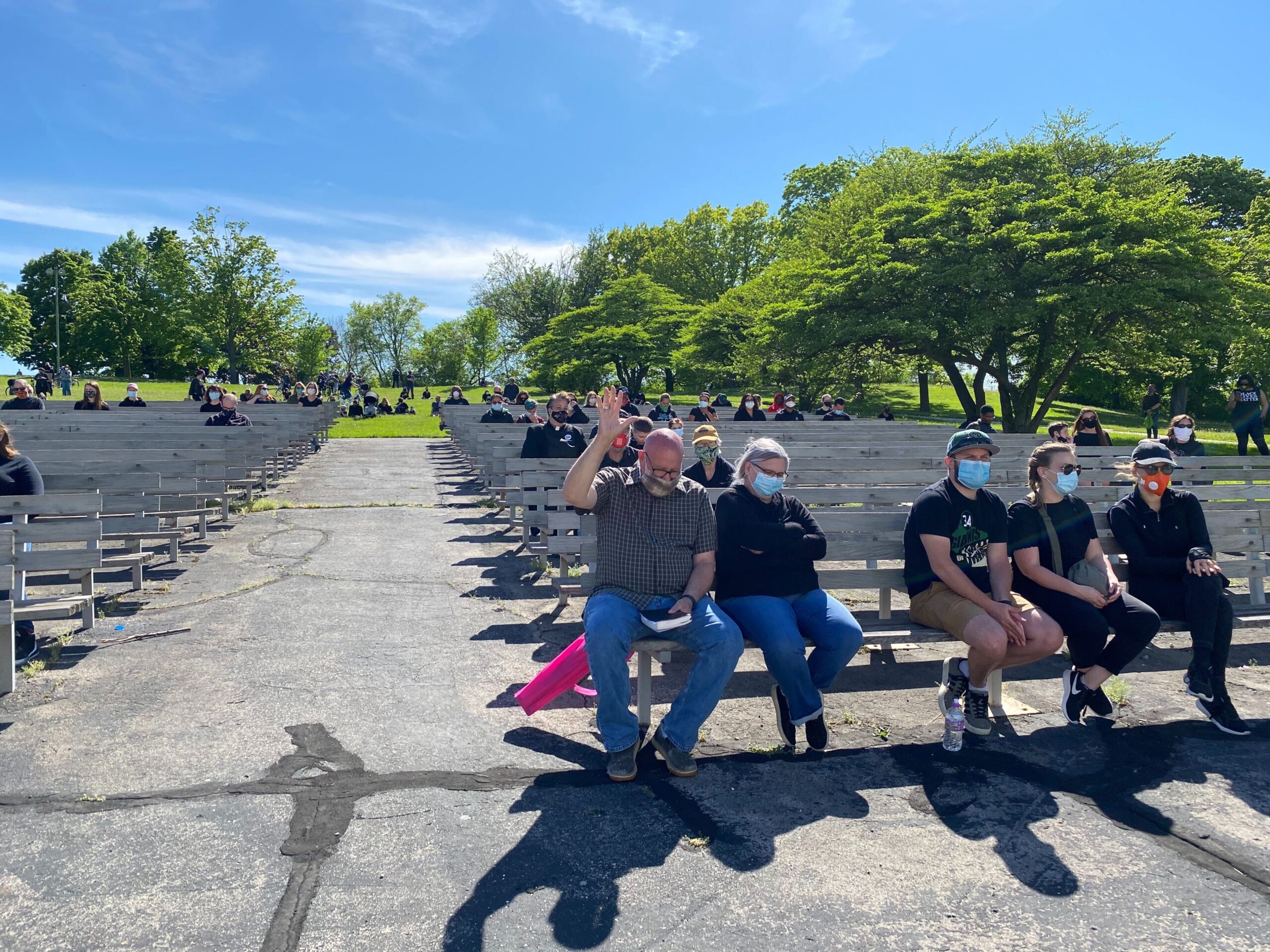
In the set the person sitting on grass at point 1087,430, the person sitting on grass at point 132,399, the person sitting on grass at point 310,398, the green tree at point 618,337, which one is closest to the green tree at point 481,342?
the green tree at point 618,337

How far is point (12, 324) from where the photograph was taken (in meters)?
59.8

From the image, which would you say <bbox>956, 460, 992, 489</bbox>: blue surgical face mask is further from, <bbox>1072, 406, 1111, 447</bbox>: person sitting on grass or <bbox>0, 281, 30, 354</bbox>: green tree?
<bbox>0, 281, 30, 354</bbox>: green tree

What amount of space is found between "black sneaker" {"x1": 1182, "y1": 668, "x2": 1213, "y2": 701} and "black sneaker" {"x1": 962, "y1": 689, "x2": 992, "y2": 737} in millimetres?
1209

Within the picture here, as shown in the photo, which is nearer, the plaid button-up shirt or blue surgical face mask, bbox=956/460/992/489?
the plaid button-up shirt

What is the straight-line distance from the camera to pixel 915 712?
478 centimetres

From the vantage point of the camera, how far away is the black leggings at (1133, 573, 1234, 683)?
15.5ft

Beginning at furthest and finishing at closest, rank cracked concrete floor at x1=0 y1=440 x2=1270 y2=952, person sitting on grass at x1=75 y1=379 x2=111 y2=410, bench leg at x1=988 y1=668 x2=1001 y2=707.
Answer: person sitting on grass at x1=75 y1=379 x2=111 y2=410 → bench leg at x1=988 y1=668 x2=1001 y2=707 → cracked concrete floor at x1=0 y1=440 x2=1270 y2=952

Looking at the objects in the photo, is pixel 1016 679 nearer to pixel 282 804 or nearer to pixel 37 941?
pixel 282 804

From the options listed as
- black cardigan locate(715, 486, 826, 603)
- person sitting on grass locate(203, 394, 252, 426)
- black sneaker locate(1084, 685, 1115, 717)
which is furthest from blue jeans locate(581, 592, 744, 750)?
person sitting on grass locate(203, 394, 252, 426)

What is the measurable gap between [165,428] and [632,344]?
34311mm

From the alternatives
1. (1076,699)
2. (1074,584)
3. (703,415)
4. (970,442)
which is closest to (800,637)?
(970,442)

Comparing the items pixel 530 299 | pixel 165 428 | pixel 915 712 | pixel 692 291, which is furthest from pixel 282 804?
pixel 530 299

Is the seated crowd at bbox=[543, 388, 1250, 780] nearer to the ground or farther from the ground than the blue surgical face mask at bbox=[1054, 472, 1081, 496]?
nearer to the ground

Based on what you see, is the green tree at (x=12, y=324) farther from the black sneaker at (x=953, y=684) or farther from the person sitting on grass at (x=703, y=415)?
the black sneaker at (x=953, y=684)
